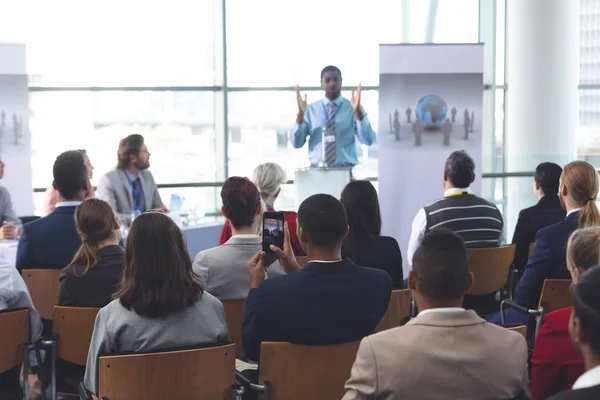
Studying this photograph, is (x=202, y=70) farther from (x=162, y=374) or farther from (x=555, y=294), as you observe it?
(x=162, y=374)

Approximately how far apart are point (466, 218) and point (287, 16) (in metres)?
4.58

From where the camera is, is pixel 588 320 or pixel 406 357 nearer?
pixel 588 320

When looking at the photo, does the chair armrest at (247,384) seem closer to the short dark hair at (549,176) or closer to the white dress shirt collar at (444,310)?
the white dress shirt collar at (444,310)

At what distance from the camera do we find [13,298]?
10.4 feet

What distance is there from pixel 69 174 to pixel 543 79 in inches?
201

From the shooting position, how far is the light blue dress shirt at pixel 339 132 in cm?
702

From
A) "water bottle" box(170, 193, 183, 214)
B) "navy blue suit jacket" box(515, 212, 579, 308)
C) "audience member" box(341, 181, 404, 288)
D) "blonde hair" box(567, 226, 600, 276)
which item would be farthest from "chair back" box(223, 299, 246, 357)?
"water bottle" box(170, 193, 183, 214)

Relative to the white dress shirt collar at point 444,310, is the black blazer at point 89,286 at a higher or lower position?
lower

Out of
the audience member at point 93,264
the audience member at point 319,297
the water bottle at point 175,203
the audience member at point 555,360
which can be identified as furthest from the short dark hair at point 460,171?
the water bottle at point 175,203

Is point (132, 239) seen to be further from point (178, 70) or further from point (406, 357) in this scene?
point (178, 70)

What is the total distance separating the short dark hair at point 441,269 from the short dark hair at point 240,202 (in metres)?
1.45

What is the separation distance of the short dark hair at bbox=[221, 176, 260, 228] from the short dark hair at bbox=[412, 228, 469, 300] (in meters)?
1.45

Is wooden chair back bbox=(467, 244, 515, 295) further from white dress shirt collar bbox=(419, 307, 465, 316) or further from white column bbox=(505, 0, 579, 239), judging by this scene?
white column bbox=(505, 0, 579, 239)

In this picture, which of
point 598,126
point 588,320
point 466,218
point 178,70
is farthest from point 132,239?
A: point 598,126
